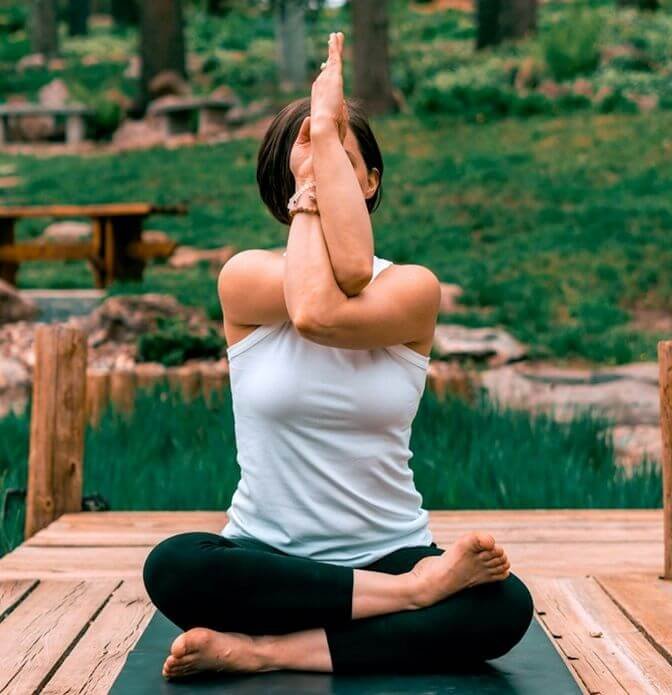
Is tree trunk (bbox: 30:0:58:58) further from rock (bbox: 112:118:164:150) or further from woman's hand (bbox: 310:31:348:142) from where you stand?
woman's hand (bbox: 310:31:348:142)

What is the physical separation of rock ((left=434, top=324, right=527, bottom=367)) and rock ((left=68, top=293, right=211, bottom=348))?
1.38 m

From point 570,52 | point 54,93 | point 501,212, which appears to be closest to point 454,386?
point 501,212

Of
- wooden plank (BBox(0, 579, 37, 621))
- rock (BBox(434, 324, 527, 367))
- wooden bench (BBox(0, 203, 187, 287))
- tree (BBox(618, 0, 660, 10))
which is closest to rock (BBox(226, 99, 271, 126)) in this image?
tree (BBox(618, 0, 660, 10))

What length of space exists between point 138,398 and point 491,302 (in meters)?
3.98

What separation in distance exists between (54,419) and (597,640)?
78.4 inches

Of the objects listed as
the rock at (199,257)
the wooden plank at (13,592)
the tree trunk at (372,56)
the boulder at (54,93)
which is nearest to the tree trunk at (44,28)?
the boulder at (54,93)

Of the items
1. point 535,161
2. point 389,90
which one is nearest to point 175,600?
point 535,161

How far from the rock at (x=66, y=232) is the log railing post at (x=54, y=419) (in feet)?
27.4

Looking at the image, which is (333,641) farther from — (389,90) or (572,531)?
(389,90)

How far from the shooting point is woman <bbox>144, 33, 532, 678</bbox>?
7.88ft

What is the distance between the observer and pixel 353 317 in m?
2.39

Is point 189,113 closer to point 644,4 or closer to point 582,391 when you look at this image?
point 644,4

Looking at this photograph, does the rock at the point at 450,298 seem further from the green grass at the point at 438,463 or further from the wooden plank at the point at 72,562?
the wooden plank at the point at 72,562

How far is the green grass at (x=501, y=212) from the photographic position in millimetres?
8797
